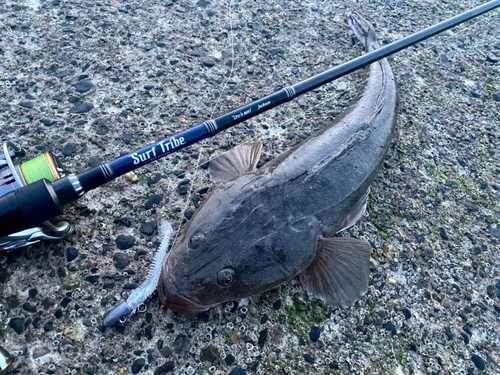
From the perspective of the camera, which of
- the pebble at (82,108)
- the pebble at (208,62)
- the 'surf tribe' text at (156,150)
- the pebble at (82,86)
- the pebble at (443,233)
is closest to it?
the 'surf tribe' text at (156,150)

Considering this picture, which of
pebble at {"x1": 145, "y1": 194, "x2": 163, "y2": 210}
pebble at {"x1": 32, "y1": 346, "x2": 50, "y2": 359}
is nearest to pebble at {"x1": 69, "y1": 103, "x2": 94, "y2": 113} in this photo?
pebble at {"x1": 145, "y1": 194, "x2": 163, "y2": 210}

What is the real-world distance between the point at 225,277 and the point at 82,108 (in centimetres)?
195

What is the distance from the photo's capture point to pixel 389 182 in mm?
3090

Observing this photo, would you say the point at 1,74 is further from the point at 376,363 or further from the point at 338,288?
the point at 376,363

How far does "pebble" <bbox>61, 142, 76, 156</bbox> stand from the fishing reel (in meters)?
0.60

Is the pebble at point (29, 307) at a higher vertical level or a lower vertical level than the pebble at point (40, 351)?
higher

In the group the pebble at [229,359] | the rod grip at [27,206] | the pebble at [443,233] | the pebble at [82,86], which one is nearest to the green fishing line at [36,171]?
the rod grip at [27,206]

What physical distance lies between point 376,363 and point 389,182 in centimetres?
142

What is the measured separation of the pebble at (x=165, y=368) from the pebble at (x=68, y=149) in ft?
5.48

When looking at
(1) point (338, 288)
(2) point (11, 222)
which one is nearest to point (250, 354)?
(1) point (338, 288)

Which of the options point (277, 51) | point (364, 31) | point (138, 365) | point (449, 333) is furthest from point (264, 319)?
point (364, 31)

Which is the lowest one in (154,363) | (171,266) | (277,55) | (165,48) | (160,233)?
(154,363)

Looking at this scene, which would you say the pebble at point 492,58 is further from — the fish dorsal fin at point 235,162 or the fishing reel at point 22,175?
the fishing reel at point 22,175

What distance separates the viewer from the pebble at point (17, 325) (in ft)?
6.82
